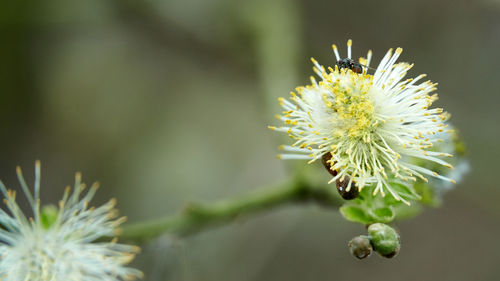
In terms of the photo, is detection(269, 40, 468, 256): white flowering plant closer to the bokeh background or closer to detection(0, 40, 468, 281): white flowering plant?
detection(0, 40, 468, 281): white flowering plant

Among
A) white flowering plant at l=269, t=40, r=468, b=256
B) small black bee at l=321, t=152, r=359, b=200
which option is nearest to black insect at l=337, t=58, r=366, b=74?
white flowering plant at l=269, t=40, r=468, b=256

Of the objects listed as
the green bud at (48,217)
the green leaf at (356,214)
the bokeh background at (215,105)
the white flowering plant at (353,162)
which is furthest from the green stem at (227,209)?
the bokeh background at (215,105)

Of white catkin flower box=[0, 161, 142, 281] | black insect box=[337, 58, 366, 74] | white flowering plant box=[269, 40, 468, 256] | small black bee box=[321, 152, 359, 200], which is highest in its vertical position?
black insect box=[337, 58, 366, 74]

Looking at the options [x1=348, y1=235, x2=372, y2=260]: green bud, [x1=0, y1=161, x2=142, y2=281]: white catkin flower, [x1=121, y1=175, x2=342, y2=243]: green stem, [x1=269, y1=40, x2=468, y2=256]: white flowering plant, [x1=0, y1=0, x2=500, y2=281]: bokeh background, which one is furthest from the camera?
[x1=0, y1=0, x2=500, y2=281]: bokeh background

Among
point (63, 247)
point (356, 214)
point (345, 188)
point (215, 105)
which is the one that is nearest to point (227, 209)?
point (63, 247)

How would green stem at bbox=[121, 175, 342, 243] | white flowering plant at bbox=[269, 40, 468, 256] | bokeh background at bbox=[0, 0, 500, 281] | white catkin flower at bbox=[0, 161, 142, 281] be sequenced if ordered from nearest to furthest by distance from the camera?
1. white flowering plant at bbox=[269, 40, 468, 256]
2. white catkin flower at bbox=[0, 161, 142, 281]
3. green stem at bbox=[121, 175, 342, 243]
4. bokeh background at bbox=[0, 0, 500, 281]

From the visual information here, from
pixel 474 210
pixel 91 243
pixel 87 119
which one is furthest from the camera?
pixel 87 119

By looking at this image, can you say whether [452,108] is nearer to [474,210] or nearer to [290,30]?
[474,210]

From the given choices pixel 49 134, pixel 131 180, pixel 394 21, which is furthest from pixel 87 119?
pixel 394 21
